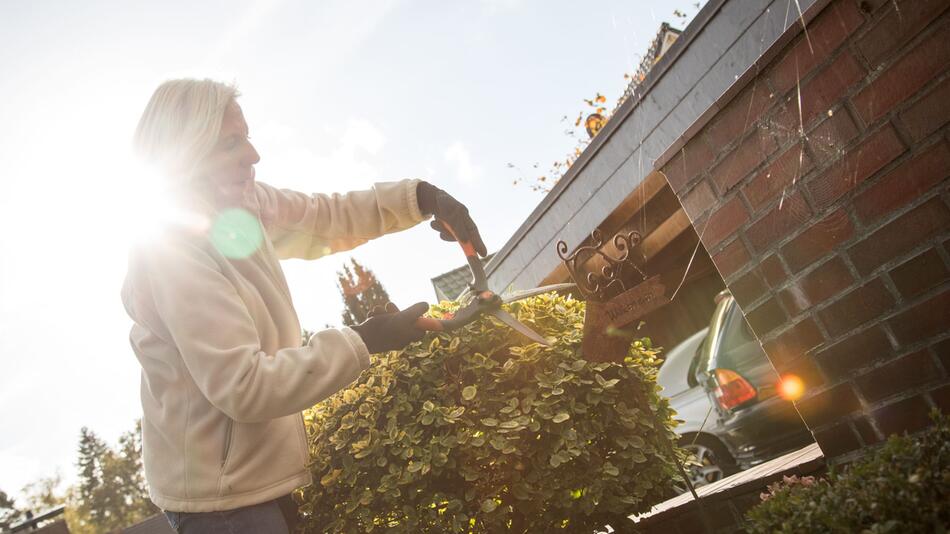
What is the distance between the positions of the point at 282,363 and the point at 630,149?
301 cm

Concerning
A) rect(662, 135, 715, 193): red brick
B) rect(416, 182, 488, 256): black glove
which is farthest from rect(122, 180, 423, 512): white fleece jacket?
rect(662, 135, 715, 193): red brick

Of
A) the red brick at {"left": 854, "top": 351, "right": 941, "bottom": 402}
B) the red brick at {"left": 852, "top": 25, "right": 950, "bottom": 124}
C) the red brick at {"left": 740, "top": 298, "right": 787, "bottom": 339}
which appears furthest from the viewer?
the red brick at {"left": 740, "top": 298, "right": 787, "bottom": 339}

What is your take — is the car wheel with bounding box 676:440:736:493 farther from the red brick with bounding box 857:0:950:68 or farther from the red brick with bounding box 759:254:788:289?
the red brick with bounding box 857:0:950:68

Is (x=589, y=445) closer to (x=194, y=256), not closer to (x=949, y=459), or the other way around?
(x=949, y=459)

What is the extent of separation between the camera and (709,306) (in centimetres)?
960

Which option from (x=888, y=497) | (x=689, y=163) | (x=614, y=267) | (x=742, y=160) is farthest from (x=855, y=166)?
(x=888, y=497)

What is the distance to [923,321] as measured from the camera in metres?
1.61

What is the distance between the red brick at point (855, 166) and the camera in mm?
1634

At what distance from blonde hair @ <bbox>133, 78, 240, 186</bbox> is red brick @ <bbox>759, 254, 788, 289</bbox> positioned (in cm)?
187

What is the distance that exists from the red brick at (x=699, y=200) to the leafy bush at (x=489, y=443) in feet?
2.16

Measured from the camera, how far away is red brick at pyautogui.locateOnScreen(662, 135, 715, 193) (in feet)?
6.80

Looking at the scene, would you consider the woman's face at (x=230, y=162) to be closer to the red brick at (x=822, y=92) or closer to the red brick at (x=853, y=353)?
the red brick at (x=822, y=92)

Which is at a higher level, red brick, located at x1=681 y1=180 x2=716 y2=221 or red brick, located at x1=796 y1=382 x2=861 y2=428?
red brick, located at x1=681 y1=180 x2=716 y2=221

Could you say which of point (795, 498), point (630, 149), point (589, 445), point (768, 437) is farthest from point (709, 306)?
point (795, 498)
